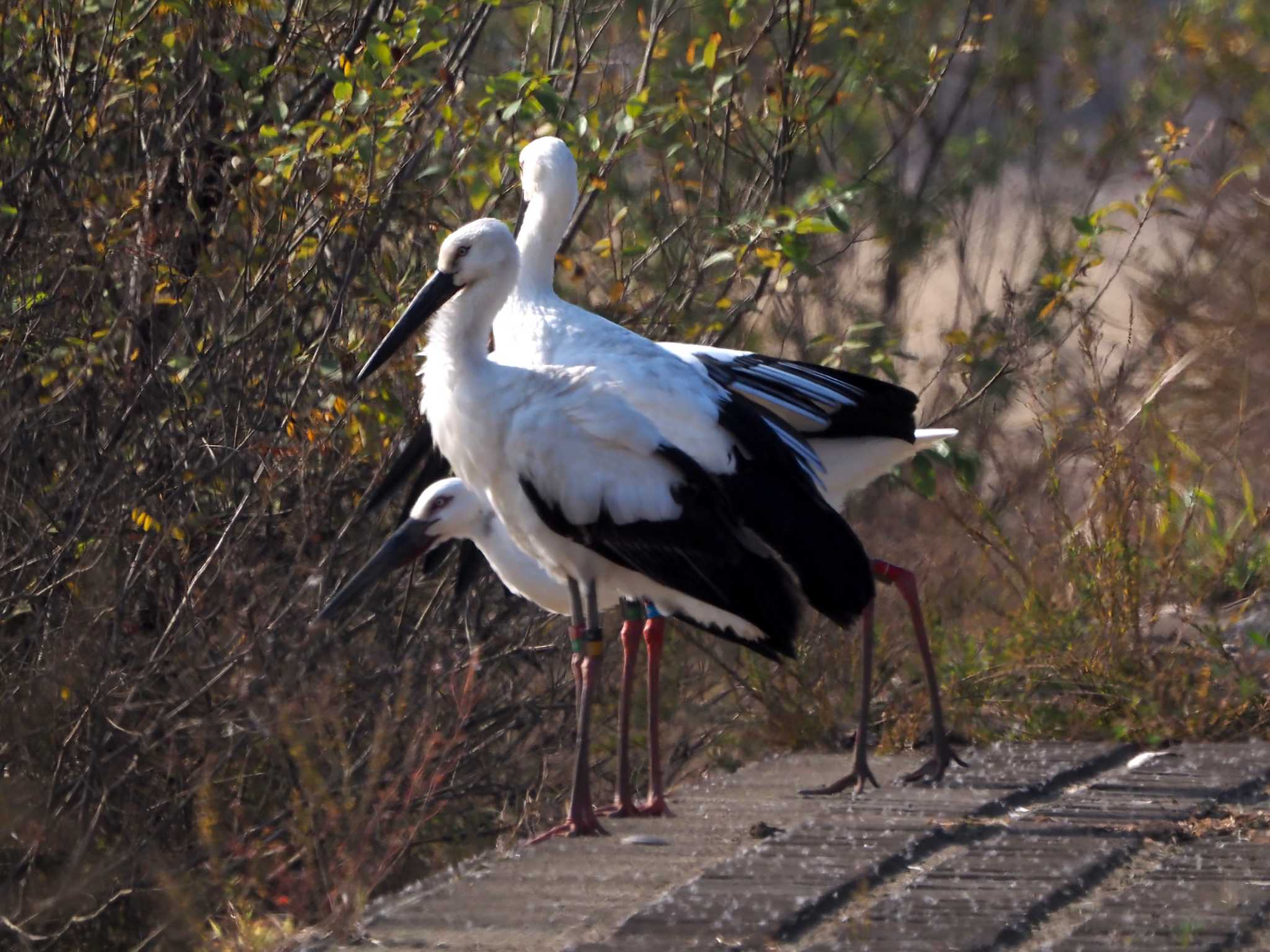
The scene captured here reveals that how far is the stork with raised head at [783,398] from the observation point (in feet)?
17.2

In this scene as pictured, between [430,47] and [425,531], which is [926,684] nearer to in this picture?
[425,531]

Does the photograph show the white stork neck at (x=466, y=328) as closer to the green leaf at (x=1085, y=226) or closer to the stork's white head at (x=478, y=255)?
the stork's white head at (x=478, y=255)

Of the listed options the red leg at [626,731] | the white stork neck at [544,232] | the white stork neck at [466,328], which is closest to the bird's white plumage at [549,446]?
the white stork neck at [466,328]

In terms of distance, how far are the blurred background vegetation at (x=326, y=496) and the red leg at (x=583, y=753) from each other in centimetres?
27

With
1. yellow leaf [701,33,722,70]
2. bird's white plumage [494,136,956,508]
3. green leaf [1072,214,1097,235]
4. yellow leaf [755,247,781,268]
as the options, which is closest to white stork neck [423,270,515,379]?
bird's white plumage [494,136,956,508]

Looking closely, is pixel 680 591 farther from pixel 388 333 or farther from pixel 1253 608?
pixel 1253 608

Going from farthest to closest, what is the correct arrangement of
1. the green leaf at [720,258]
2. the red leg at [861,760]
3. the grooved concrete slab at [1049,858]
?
the green leaf at [720,258]
the red leg at [861,760]
the grooved concrete slab at [1049,858]

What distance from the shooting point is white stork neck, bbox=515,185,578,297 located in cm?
625

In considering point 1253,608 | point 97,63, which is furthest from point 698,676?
point 97,63

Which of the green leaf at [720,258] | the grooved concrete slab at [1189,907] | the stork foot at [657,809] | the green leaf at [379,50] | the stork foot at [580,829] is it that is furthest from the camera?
the green leaf at [720,258]

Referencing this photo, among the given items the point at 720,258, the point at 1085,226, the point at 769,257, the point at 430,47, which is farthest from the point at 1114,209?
the point at 430,47

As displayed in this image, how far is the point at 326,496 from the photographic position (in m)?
6.19

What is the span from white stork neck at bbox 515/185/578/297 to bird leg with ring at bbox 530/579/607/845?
1.15 metres

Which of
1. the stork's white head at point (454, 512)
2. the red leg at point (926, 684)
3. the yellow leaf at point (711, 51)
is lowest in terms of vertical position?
the red leg at point (926, 684)
